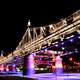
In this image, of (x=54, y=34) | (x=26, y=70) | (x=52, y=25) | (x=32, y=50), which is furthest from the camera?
(x=26, y=70)

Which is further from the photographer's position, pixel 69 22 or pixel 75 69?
pixel 75 69

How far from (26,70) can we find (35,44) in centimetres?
1222

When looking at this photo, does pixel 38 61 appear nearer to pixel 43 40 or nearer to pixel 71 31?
pixel 43 40

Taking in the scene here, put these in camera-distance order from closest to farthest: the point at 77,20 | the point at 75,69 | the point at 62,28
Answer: the point at 77,20 → the point at 62,28 → the point at 75,69

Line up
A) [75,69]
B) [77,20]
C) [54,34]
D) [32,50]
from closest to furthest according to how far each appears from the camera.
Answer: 1. [77,20]
2. [54,34]
3. [32,50]
4. [75,69]

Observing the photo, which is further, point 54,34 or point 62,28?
point 54,34

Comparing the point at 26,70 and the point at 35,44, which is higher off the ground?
the point at 35,44

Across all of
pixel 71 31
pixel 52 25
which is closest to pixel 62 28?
pixel 71 31

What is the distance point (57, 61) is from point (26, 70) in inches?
310

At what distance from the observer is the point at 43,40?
42.8 meters

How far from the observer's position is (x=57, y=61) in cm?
6222

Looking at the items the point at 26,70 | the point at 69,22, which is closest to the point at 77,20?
the point at 69,22

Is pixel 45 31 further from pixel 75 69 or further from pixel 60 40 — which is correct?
pixel 75 69

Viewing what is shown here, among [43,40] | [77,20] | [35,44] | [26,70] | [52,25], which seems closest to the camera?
[77,20]
